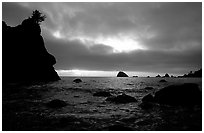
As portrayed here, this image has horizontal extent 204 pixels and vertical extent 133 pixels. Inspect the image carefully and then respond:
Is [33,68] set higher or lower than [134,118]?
higher

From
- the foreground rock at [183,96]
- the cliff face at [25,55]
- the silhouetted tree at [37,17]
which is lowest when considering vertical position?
the foreground rock at [183,96]

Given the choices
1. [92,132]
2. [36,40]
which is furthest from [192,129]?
[36,40]

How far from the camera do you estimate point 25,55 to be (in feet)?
191

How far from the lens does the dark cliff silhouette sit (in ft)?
169

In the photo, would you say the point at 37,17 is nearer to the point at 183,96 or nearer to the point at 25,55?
the point at 25,55

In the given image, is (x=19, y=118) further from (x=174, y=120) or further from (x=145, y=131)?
(x=174, y=120)

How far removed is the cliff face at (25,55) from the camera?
51406 mm

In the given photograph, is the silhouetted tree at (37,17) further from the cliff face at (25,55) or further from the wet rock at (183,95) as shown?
the wet rock at (183,95)

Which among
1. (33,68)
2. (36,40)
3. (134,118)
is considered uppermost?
(36,40)

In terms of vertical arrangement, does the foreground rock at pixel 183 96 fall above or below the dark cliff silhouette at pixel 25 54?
below

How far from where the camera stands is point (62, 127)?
988 cm

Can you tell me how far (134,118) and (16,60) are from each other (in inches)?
2007

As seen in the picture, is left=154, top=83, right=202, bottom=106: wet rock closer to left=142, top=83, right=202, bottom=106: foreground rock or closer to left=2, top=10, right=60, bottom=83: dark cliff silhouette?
left=142, top=83, right=202, bottom=106: foreground rock

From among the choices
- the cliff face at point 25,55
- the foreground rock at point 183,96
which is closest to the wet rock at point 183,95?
the foreground rock at point 183,96
